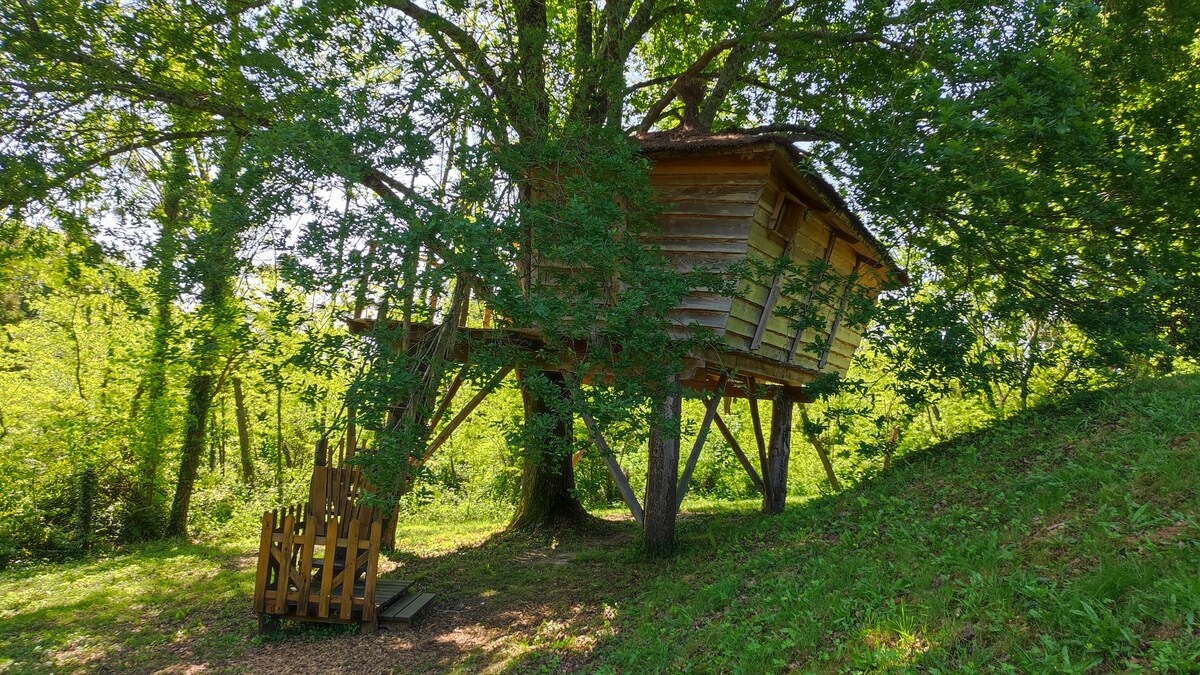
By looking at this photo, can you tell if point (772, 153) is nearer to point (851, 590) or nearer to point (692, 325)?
point (692, 325)

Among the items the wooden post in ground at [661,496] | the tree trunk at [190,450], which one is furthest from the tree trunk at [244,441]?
the wooden post in ground at [661,496]

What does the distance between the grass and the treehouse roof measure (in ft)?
8.62

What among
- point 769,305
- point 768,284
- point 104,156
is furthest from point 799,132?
point 104,156

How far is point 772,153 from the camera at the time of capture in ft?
26.9

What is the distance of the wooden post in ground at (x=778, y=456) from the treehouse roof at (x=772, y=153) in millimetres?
4710

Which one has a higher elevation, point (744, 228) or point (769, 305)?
point (744, 228)

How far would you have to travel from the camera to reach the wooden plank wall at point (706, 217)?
8.68m

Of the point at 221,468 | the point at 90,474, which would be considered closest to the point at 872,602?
the point at 90,474

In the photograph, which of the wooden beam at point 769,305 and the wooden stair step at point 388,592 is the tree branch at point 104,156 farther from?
the wooden beam at point 769,305

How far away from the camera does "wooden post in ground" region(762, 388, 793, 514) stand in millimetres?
13047

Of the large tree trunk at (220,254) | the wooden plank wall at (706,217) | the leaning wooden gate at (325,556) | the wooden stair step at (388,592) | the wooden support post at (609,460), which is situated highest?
the wooden plank wall at (706,217)

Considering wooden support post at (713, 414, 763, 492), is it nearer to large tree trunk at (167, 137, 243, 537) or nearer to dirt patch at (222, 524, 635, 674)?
dirt patch at (222, 524, 635, 674)

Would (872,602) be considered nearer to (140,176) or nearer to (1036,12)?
(1036,12)

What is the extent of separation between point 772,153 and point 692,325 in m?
2.35
